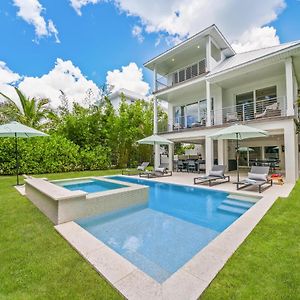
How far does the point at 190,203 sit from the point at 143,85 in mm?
48691

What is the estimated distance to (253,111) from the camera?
14.2 metres

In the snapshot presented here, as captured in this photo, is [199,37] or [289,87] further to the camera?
[199,37]

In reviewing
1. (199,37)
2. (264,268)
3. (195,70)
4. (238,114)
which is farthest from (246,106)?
(264,268)

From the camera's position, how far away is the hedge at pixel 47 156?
13422mm

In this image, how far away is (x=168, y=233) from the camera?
496 centimetres

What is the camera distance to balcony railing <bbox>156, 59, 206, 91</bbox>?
16.2 m

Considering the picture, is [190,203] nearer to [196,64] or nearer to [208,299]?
[208,299]

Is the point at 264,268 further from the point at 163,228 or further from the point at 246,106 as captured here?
the point at 246,106

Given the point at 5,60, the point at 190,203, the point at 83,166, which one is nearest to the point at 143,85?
the point at 5,60

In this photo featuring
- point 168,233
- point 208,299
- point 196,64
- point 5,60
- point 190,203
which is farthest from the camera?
point 5,60

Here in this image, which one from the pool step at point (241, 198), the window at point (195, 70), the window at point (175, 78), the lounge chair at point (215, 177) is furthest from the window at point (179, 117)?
the pool step at point (241, 198)

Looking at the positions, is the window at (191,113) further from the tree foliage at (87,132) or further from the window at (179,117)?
the tree foliage at (87,132)

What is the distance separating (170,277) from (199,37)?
15599 millimetres

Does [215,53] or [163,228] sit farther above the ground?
[215,53]
